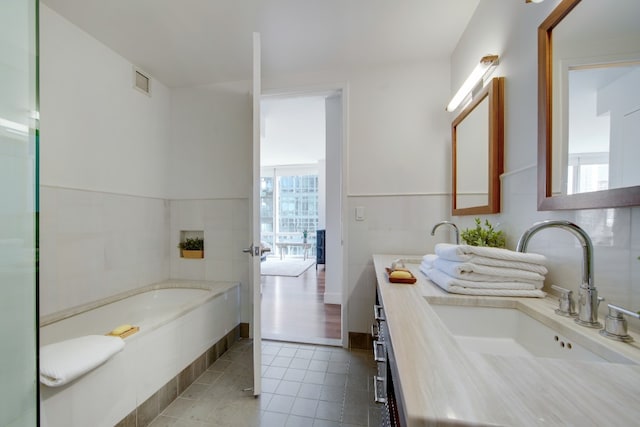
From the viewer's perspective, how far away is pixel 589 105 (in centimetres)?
77

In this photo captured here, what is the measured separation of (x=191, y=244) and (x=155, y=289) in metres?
0.48

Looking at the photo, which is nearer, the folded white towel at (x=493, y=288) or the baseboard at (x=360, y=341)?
the folded white towel at (x=493, y=288)

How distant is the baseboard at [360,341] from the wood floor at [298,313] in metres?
0.17

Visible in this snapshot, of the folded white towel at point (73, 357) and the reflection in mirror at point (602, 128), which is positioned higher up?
the reflection in mirror at point (602, 128)

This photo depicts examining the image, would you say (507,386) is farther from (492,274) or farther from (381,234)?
(381,234)

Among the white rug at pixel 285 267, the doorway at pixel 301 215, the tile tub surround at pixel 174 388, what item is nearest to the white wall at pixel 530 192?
→ the doorway at pixel 301 215

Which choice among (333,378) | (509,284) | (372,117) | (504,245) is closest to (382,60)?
(372,117)

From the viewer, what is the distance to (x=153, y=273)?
2.34 m

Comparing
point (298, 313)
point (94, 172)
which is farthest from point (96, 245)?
point (298, 313)

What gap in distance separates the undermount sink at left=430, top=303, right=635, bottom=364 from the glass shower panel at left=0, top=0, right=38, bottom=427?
1.43 m

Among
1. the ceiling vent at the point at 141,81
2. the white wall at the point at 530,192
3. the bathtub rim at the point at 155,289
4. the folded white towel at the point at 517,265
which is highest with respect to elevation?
the ceiling vent at the point at 141,81

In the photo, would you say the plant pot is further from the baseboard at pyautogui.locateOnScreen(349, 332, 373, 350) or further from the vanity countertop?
the vanity countertop

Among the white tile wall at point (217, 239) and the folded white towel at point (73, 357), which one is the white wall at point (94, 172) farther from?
the folded white towel at point (73, 357)

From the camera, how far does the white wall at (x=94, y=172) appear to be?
1.58m
